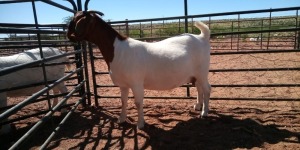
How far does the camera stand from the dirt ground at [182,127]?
3557mm

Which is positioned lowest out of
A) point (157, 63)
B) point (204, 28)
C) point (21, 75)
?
point (21, 75)

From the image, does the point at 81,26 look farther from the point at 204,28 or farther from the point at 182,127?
the point at 182,127

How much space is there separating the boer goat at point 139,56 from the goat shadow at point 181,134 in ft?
1.43

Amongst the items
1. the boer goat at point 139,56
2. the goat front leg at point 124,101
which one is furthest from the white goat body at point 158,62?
the goat front leg at point 124,101

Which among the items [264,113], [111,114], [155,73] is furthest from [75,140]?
[264,113]

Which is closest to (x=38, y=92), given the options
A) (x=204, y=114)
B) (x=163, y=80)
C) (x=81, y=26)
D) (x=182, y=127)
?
(x=81, y=26)

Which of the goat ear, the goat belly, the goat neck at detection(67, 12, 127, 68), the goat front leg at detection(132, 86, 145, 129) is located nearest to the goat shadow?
the goat front leg at detection(132, 86, 145, 129)

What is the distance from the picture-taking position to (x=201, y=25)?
14.4ft

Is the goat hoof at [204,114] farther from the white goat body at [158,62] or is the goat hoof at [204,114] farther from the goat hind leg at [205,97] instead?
the white goat body at [158,62]

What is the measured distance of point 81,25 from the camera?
12.2ft

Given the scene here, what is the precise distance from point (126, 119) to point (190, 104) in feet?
5.18

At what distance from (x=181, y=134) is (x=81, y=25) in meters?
2.34

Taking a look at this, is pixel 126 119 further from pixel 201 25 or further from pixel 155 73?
pixel 201 25

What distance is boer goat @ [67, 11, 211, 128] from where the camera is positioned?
3.83 m
